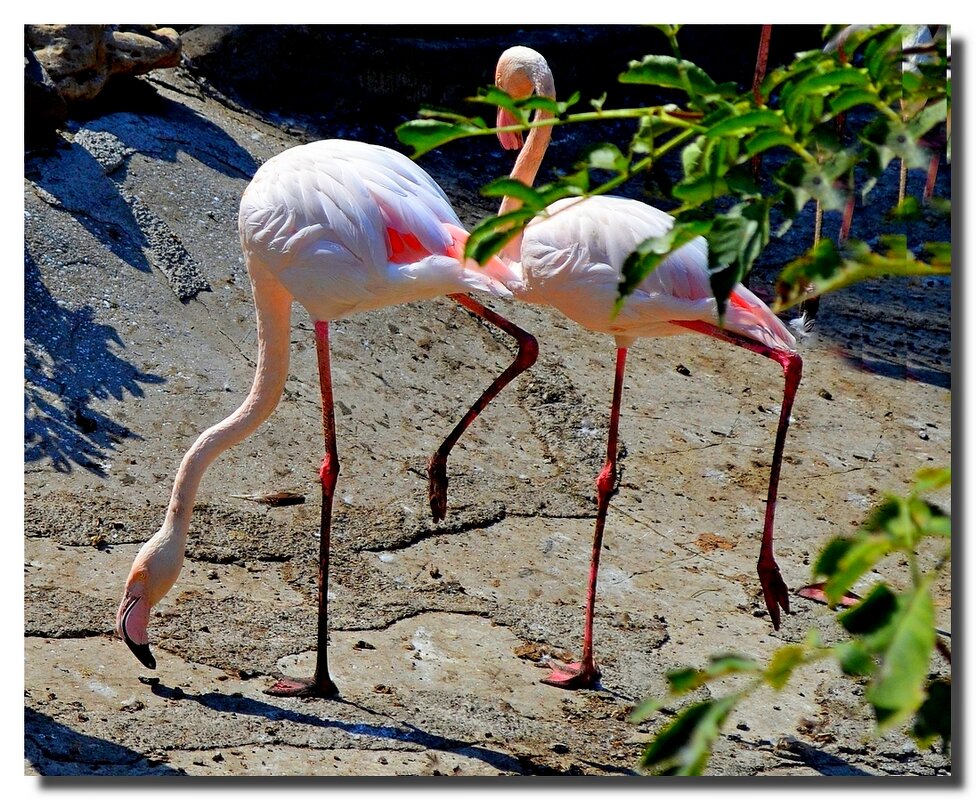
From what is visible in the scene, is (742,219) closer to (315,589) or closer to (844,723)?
(844,723)

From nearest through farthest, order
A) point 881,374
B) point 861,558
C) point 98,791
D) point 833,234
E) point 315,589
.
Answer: point 861,558 < point 98,791 < point 315,589 < point 881,374 < point 833,234

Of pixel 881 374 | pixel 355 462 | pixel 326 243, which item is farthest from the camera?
pixel 881 374

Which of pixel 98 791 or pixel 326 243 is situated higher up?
pixel 326 243

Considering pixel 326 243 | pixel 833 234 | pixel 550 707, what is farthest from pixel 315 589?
pixel 833 234

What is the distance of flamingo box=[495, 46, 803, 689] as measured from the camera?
269 centimetres

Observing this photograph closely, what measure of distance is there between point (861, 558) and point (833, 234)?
3.74 metres

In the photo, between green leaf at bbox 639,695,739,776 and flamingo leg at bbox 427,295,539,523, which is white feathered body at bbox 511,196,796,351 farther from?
green leaf at bbox 639,695,739,776

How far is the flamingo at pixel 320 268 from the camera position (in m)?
2.64

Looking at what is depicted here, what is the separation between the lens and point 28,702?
2.48 metres

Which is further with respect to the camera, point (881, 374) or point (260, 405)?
point (881, 374)

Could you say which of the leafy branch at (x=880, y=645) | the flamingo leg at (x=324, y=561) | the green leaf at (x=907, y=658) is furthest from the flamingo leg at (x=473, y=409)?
the green leaf at (x=907, y=658)

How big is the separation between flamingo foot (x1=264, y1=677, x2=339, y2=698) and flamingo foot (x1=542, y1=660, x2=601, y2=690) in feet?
1.49

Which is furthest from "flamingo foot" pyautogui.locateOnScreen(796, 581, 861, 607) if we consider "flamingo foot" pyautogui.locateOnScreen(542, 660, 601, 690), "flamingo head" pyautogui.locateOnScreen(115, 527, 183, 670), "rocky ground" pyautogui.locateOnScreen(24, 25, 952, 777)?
"flamingo head" pyautogui.locateOnScreen(115, 527, 183, 670)

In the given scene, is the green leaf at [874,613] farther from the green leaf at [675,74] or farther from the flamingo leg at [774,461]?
the flamingo leg at [774,461]
